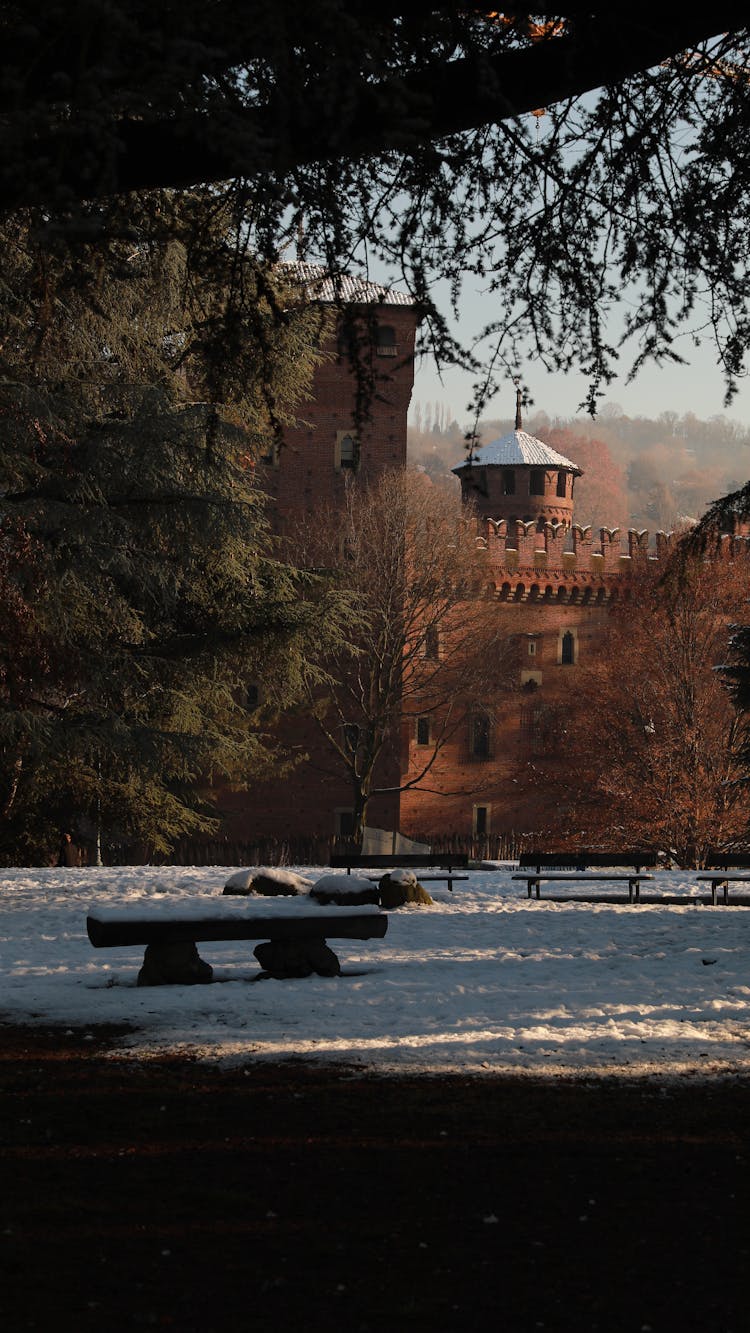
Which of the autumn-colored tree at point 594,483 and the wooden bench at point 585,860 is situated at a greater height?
the autumn-colored tree at point 594,483

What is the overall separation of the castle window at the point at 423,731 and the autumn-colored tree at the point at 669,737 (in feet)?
20.2

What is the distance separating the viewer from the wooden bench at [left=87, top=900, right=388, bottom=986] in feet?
33.6

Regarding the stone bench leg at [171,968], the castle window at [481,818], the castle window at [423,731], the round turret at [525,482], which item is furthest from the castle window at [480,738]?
the stone bench leg at [171,968]

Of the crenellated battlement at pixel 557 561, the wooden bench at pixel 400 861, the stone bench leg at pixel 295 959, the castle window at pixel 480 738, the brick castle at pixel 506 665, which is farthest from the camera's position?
the crenellated battlement at pixel 557 561

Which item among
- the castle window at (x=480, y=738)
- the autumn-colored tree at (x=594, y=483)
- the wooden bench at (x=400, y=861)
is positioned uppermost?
the autumn-colored tree at (x=594, y=483)

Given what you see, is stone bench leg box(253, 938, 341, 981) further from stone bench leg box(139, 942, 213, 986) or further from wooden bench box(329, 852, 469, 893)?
wooden bench box(329, 852, 469, 893)

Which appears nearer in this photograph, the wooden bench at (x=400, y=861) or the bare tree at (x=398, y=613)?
the wooden bench at (x=400, y=861)

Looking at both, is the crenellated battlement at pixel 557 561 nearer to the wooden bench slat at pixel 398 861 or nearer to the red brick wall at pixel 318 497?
the red brick wall at pixel 318 497

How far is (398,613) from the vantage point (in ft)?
120

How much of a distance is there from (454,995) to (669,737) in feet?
89.0

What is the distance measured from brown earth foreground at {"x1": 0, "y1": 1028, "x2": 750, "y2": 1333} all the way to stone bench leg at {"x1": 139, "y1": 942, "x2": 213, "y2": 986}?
10.3ft

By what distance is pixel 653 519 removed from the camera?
12512 cm

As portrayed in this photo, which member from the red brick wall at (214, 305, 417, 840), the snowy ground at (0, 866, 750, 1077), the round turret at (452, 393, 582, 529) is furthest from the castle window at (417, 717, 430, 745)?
the snowy ground at (0, 866, 750, 1077)

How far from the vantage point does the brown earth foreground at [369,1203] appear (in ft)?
13.7
